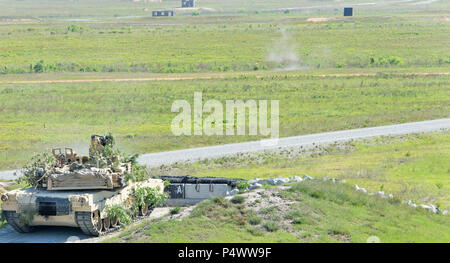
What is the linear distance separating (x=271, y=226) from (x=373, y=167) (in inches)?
723

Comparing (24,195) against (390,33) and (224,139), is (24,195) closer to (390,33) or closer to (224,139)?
(224,139)

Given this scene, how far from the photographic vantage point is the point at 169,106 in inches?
2489

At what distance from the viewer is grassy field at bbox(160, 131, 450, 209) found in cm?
3375

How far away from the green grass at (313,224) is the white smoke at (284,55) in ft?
236

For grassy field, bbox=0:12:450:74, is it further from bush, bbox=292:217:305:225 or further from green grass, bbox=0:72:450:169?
bush, bbox=292:217:305:225

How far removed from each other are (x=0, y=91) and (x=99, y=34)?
5950 centimetres

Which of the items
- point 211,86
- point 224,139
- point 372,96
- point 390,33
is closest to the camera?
point 224,139

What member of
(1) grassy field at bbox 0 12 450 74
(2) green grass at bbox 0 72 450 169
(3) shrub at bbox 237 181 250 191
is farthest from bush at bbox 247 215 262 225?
(1) grassy field at bbox 0 12 450 74

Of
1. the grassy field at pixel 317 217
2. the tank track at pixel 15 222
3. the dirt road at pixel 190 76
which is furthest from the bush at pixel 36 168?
the dirt road at pixel 190 76

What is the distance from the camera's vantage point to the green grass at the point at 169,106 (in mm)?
48906

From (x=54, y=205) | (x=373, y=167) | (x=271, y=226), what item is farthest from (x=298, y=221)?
(x=373, y=167)
